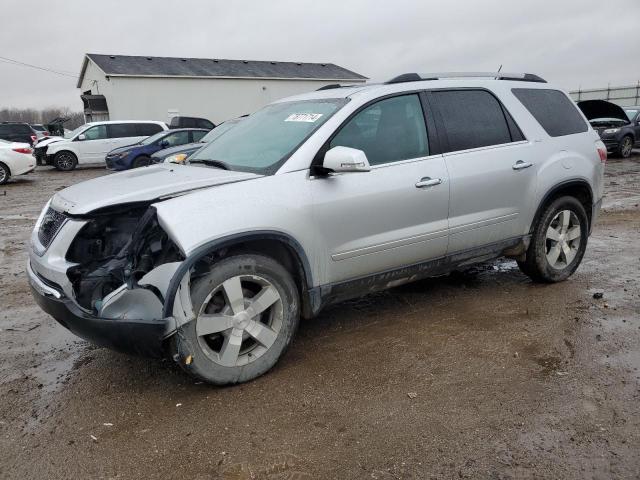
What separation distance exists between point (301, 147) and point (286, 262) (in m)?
0.76

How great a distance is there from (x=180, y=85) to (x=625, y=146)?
78.7ft

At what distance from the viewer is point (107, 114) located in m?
31.5

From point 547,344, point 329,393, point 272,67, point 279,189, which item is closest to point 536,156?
point 547,344

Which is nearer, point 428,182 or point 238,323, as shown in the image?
point 238,323

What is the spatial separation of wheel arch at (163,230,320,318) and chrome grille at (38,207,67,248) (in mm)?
939

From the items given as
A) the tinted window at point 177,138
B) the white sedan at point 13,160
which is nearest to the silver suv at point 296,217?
the tinted window at point 177,138

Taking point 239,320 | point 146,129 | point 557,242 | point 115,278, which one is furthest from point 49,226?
point 146,129

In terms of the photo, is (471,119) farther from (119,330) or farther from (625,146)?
(625,146)

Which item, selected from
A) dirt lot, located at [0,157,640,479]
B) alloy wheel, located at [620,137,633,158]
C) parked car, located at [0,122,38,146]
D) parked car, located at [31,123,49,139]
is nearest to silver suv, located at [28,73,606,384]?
dirt lot, located at [0,157,640,479]

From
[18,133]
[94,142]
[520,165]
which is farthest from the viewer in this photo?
[18,133]

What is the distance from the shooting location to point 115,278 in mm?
3219

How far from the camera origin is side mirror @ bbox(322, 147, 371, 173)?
330 cm

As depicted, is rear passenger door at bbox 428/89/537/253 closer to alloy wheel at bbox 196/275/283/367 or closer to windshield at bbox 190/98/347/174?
windshield at bbox 190/98/347/174

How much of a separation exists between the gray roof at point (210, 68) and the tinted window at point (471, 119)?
2946cm
